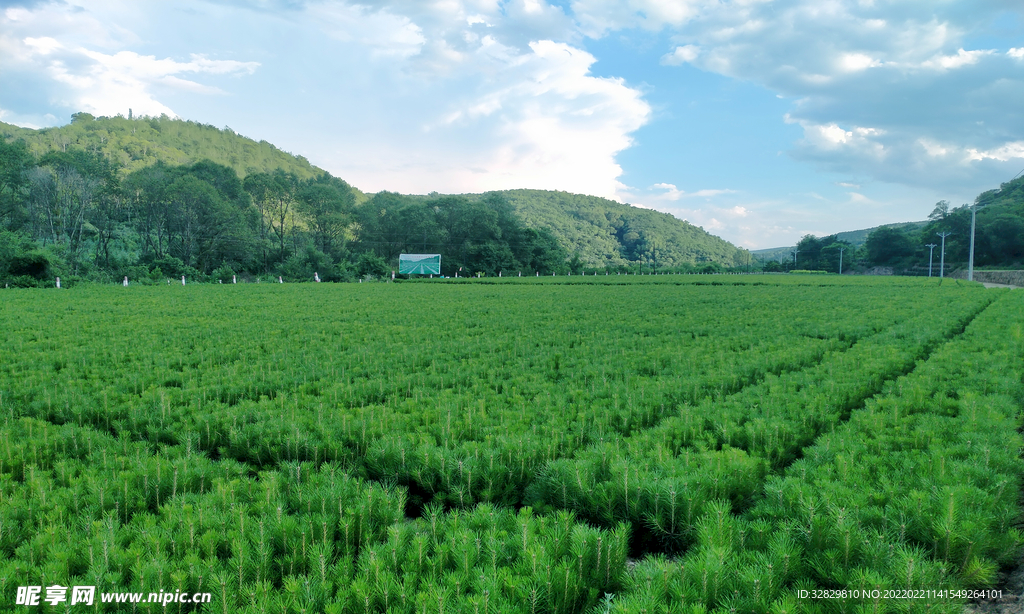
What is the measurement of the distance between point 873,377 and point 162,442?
9338 millimetres

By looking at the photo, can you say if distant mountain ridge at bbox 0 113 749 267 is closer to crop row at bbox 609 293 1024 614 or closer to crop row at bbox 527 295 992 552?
crop row at bbox 527 295 992 552

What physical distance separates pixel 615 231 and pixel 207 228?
12194cm

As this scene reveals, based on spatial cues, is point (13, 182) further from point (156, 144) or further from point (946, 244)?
point (946, 244)

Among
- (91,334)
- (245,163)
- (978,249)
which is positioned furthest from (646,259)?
(91,334)

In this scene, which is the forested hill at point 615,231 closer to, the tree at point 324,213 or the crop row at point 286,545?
the tree at point 324,213

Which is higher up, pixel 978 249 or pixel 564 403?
pixel 978 249

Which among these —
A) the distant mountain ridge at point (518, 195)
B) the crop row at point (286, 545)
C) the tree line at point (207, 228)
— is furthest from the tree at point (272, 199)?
the crop row at point (286, 545)

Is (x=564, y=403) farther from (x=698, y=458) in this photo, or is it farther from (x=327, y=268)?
(x=327, y=268)

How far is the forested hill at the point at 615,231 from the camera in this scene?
138 metres

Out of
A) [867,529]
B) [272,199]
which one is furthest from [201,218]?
[867,529]

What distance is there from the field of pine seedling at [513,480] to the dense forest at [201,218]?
35413 mm

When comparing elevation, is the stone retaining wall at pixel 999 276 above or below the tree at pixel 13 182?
below

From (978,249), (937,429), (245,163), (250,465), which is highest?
(245,163)

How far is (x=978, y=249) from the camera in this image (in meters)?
74.2
